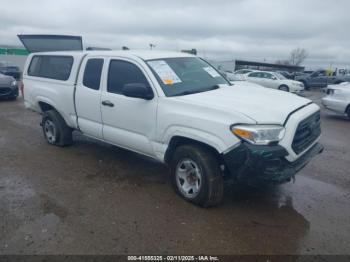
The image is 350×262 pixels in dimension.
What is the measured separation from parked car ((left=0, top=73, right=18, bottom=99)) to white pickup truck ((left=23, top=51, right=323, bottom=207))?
7841 millimetres

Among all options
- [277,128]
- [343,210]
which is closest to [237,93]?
[277,128]

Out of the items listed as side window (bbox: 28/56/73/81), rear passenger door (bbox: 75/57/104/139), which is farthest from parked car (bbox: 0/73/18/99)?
rear passenger door (bbox: 75/57/104/139)

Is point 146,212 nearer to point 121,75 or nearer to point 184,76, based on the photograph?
point 184,76

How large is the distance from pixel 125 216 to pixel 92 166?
1864 mm

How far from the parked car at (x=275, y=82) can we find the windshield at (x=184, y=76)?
58.2ft

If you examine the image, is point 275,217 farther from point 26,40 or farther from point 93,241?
point 26,40

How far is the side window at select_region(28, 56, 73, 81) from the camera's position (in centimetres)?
570

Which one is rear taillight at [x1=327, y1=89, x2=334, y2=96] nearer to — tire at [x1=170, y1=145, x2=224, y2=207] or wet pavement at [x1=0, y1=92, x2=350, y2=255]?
wet pavement at [x1=0, y1=92, x2=350, y2=255]

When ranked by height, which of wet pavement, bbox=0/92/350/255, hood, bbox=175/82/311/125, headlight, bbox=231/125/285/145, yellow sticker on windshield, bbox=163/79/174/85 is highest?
yellow sticker on windshield, bbox=163/79/174/85

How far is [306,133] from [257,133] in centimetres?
96

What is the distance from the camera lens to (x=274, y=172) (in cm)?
330

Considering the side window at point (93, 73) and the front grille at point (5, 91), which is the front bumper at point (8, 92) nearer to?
the front grille at point (5, 91)

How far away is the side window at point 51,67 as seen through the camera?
5.70m

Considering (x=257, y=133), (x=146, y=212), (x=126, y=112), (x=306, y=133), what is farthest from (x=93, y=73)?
(x=306, y=133)
